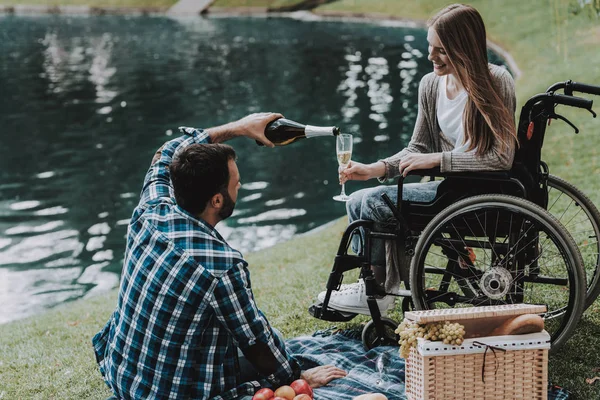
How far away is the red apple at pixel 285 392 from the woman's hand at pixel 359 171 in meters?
1.04

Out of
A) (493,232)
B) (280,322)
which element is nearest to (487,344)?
(493,232)

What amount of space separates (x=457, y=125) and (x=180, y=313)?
173cm

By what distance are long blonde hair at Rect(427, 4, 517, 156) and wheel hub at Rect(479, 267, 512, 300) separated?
56 centimetres

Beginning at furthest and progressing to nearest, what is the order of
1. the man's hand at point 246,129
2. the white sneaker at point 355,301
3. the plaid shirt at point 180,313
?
the white sneaker at point 355,301 → the man's hand at point 246,129 → the plaid shirt at point 180,313

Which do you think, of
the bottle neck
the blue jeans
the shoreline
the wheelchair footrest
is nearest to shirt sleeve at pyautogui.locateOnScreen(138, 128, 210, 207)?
the bottle neck

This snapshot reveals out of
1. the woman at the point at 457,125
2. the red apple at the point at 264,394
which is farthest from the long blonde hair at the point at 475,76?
the red apple at the point at 264,394

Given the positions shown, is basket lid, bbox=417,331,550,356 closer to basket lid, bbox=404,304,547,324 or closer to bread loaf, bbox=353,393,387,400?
basket lid, bbox=404,304,547,324

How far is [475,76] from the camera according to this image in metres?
3.63

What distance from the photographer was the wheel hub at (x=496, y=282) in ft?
11.8

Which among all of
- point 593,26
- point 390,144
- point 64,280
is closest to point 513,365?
point 64,280

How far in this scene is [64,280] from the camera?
895cm

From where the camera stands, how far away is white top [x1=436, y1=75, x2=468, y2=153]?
3.85 m

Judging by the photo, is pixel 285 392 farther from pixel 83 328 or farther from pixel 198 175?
pixel 83 328

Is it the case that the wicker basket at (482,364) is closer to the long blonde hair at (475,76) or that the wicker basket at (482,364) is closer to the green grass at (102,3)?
the long blonde hair at (475,76)
